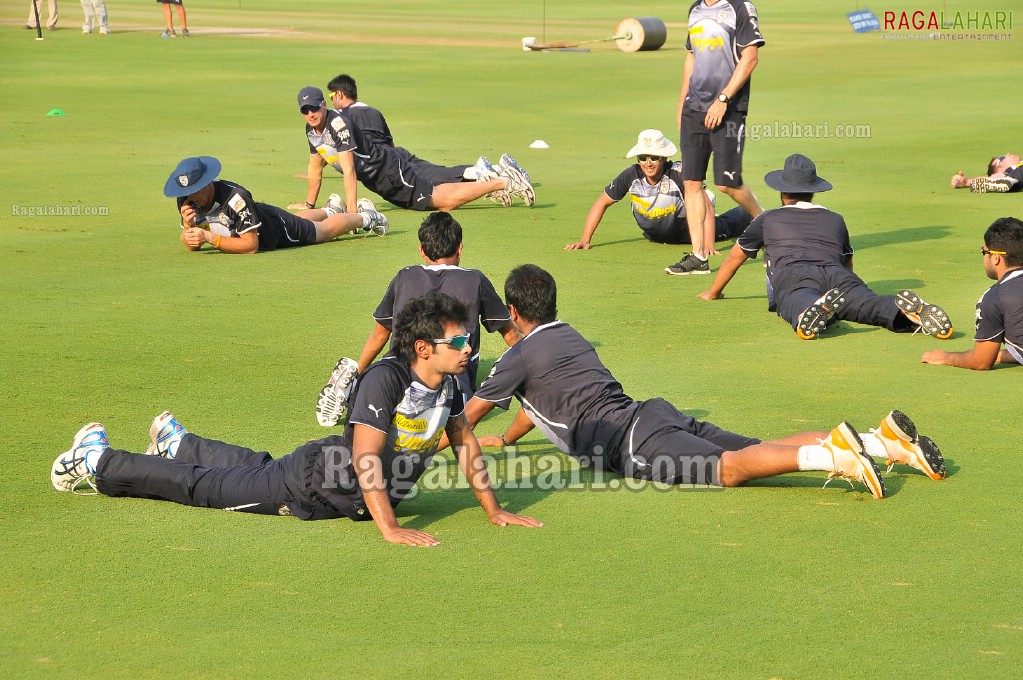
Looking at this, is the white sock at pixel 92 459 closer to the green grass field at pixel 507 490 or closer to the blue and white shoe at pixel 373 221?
the green grass field at pixel 507 490

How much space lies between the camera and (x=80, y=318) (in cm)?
1020

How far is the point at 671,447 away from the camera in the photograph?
6523mm

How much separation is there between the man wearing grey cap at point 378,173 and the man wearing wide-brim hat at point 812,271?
5.30 metres

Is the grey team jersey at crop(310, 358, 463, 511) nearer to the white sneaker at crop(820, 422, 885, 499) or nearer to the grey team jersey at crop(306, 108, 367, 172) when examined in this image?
the white sneaker at crop(820, 422, 885, 499)

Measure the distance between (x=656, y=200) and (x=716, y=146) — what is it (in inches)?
45.5

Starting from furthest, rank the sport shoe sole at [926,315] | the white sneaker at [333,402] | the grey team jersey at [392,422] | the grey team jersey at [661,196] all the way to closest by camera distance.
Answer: the grey team jersey at [661,196] → the sport shoe sole at [926,315] → the white sneaker at [333,402] → the grey team jersey at [392,422]

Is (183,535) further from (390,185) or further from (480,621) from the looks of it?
(390,185)

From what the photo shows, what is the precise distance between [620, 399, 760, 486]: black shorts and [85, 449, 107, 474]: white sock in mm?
2562

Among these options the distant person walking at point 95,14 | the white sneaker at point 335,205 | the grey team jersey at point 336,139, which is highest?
the distant person walking at point 95,14

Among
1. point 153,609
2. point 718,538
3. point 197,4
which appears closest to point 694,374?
point 718,538

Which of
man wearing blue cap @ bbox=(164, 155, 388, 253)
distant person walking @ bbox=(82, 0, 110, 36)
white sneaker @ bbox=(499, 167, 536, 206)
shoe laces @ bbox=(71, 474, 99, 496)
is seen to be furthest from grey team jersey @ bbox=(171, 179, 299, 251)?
distant person walking @ bbox=(82, 0, 110, 36)

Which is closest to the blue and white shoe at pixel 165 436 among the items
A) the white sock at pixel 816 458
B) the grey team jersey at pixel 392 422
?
the grey team jersey at pixel 392 422

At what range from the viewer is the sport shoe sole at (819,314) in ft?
31.5

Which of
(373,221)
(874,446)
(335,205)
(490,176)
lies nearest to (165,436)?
(874,446)
